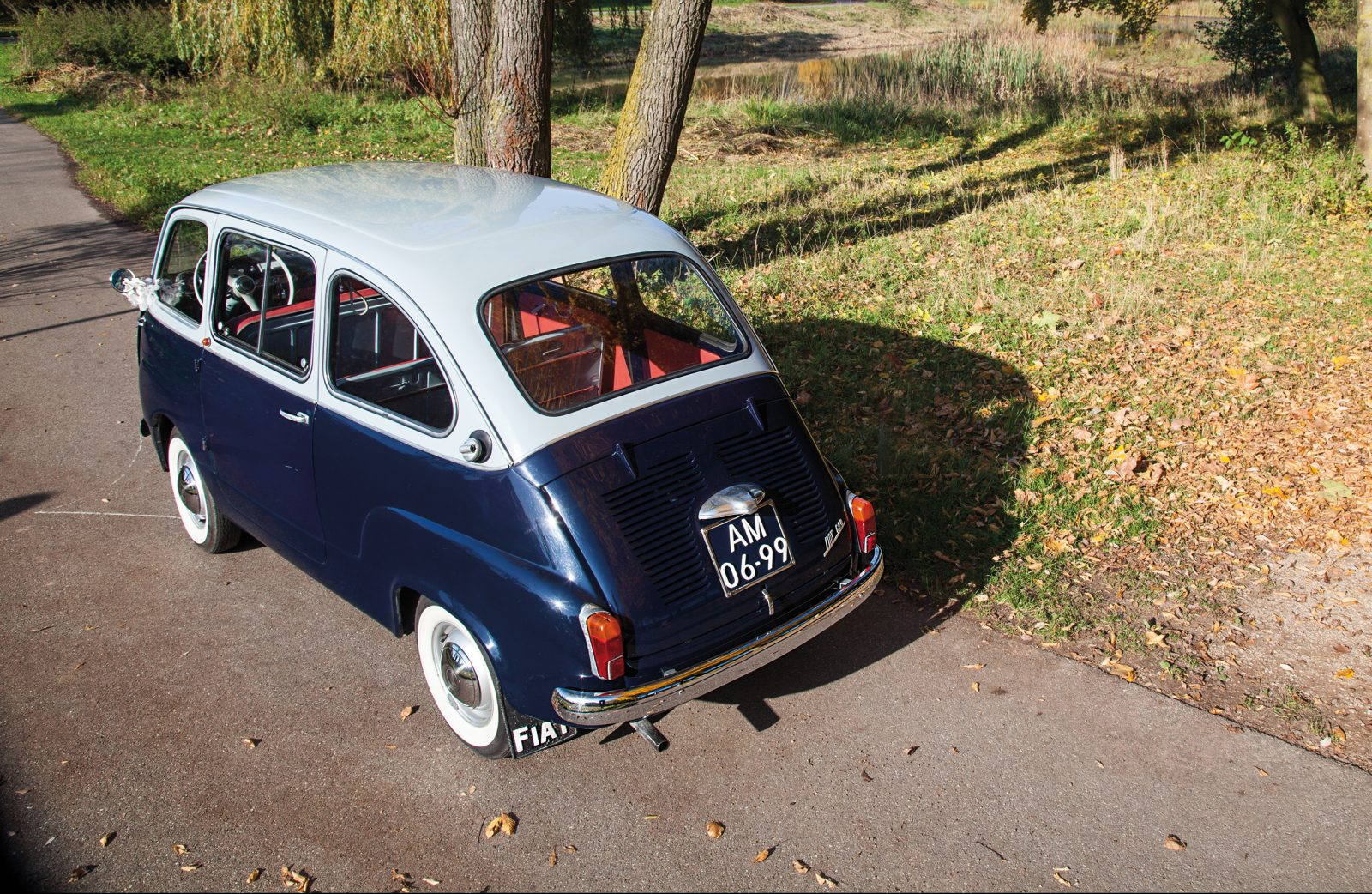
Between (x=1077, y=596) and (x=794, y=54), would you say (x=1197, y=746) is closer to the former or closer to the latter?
(x=1077, y=596)

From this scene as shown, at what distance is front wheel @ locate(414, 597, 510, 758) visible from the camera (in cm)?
405

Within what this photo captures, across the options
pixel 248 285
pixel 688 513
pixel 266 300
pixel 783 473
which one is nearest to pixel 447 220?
pixel 266 300

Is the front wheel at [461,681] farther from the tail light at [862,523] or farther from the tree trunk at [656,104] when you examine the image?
the tree trunk at [656,104]

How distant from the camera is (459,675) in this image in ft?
13.8

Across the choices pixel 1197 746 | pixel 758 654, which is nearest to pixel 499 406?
pixel 758 654

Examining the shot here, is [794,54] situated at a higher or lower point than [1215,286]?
higher

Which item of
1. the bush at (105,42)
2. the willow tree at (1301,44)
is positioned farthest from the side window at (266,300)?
the bush at (105,42)

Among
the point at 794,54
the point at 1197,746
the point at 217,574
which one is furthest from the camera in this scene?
the point at 794,54

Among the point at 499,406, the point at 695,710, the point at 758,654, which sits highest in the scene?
the point at 499,406

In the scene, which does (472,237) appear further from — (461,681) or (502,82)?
(502,82)

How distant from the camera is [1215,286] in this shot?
28.5 ft

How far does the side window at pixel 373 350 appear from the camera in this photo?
4.29 metres

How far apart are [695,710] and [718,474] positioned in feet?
3.56

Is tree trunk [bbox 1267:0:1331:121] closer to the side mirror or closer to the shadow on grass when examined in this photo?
the shadow on grass
